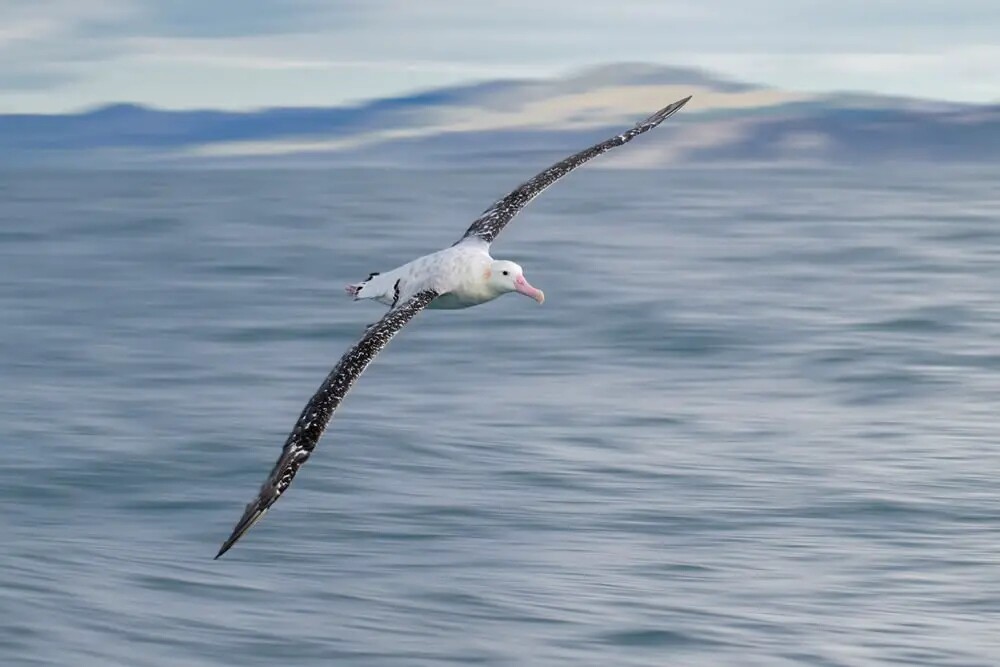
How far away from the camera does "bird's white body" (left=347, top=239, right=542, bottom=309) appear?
571 inches

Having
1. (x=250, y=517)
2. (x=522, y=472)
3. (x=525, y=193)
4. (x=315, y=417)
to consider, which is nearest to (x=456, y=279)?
(x=525, y=193)

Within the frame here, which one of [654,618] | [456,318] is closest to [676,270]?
[456,318]

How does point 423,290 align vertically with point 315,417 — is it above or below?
above

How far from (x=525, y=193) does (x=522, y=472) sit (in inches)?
137

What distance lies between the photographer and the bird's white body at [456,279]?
14492 millimetres

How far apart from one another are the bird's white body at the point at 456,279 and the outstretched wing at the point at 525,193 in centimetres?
114

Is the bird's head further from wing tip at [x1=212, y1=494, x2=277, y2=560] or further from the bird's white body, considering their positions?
wing tip at [x1=212, y1=494, x2=277, y2=560]

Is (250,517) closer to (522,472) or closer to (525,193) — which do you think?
(525,193)

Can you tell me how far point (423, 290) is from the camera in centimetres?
1444

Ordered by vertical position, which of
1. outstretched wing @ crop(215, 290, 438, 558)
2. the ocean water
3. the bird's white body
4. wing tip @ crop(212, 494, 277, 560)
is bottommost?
the ocean water

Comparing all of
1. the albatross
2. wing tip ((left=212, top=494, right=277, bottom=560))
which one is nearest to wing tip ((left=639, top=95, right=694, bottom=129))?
the albatross

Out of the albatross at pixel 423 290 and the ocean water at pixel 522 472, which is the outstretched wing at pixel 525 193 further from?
the ocean water at pixel 522 472

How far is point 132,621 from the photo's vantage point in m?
13.2

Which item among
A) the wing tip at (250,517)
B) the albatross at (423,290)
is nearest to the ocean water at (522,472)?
the albatross at (423,290)
